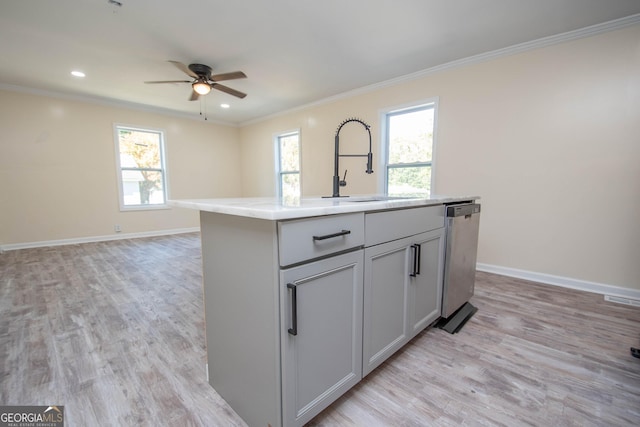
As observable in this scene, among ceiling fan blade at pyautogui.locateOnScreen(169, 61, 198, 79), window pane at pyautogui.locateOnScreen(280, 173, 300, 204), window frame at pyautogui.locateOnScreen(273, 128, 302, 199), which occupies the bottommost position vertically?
window pane at pyautogui.locateOnScreen(280, 173, 300, 204)

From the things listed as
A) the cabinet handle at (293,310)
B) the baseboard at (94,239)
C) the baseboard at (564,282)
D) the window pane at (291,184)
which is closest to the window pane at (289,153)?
the window pane at (291,184)

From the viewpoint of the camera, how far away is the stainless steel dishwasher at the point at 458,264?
1840 millimetres

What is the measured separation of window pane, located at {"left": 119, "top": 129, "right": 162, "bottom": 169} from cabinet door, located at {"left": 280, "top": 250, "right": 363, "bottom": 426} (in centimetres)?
569

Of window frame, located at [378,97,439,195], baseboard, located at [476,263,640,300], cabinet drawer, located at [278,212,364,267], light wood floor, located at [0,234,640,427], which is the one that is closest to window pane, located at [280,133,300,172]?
window frame, located at [378,97,439,195]

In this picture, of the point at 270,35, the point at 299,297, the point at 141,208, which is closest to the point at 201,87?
the point at 270,35

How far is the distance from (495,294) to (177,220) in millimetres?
5877

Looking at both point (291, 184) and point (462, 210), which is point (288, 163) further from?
point (462, 210)

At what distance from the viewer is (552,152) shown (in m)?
2.70

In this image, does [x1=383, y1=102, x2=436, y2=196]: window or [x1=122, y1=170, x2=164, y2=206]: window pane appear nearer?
[x1=383, y1=102, x2=436, y2=196]: window

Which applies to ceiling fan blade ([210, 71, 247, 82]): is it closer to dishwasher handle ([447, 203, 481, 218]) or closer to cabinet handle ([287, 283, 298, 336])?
dishwasher handle ([447, 203, 481, 218])

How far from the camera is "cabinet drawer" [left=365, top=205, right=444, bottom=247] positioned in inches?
49.6

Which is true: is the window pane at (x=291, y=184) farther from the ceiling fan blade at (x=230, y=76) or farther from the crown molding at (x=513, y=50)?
the ceiling fan blade at (x=230, y=76)

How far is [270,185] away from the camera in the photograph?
6.13 meters

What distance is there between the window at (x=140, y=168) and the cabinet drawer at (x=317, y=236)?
5430mm
